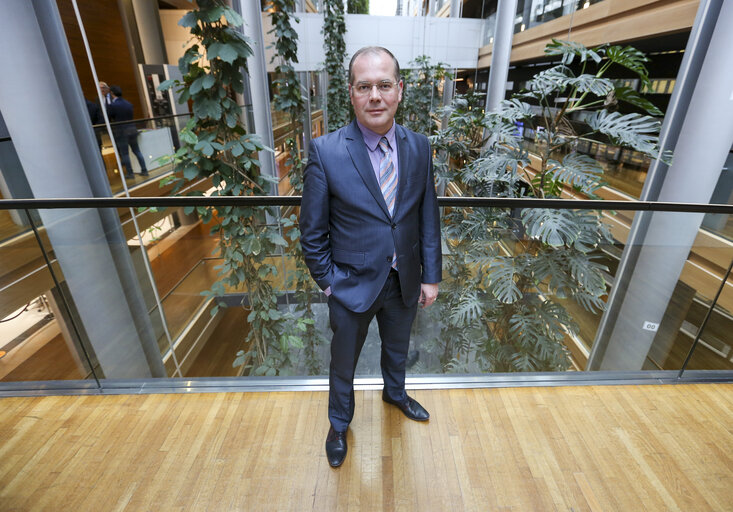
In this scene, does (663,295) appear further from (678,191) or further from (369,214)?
(369,214)

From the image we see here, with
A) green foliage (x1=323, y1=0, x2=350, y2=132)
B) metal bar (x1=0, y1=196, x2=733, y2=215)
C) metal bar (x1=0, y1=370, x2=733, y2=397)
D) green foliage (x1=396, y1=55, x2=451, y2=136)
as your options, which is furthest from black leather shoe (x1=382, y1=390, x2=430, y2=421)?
green foliage (x1=323, y1=0, x2=350, y2=132)

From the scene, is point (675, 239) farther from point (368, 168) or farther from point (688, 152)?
point (368, 168)

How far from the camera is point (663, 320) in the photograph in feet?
7.64

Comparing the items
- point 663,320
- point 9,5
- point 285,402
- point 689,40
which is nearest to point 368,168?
point 285,402

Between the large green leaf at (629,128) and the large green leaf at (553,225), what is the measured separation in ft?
2.23

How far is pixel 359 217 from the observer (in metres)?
1.28

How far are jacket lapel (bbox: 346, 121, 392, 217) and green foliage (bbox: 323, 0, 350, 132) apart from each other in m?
6.18

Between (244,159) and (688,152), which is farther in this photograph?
(688,152)

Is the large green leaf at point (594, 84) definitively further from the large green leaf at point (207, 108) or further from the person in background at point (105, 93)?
the person in background at point (105, 93)

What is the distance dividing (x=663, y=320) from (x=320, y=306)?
235 cm

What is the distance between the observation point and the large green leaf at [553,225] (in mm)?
2084

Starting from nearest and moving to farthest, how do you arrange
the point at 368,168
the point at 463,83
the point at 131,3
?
1. the point at 368,168
2. the point at 131,3
3. the point at 463,83

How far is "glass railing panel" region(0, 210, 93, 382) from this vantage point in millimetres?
1978

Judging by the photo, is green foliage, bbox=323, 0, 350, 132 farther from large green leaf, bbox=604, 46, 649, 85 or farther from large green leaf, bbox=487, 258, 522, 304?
large green leaf, bbox=487, 258, 522, 304
